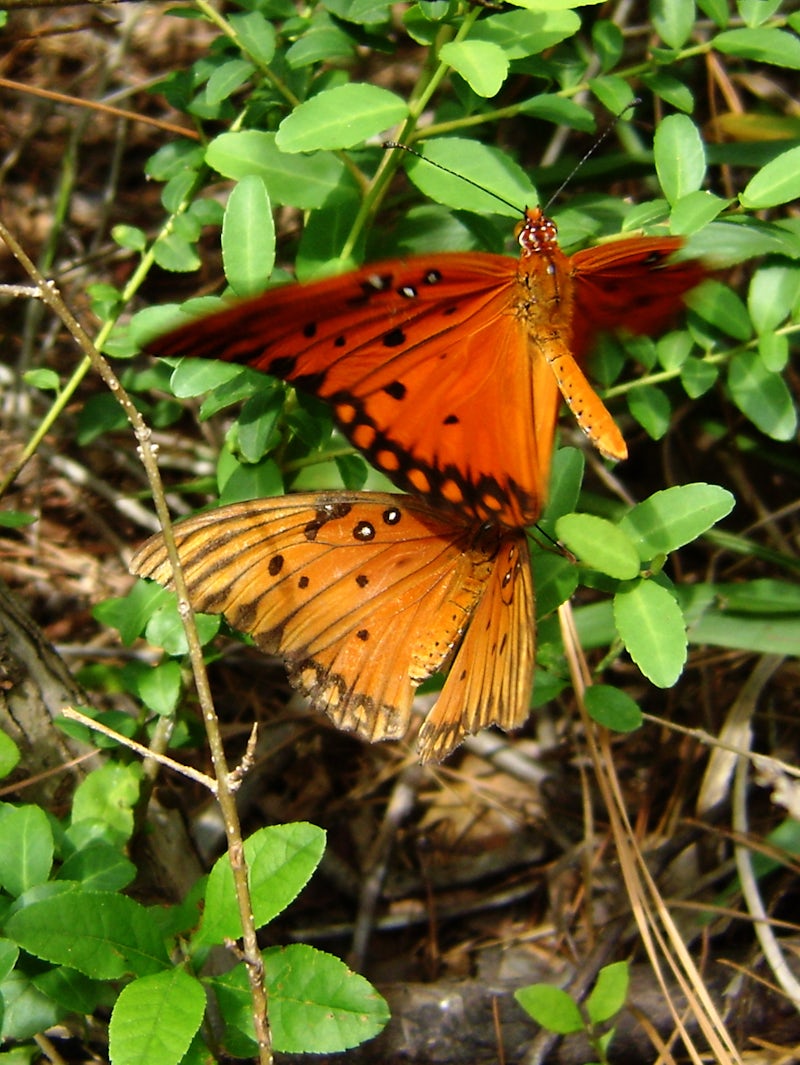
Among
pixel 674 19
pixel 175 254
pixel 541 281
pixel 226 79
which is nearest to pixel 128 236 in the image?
pixel 175 254

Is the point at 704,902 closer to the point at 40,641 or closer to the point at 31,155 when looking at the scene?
the point at 40,641

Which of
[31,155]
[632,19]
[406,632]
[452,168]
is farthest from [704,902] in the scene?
[31,155]

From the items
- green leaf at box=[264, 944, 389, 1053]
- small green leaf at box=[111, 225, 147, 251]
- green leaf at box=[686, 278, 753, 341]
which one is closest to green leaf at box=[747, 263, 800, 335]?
green leaf at box=[686, 278, 753, 341]

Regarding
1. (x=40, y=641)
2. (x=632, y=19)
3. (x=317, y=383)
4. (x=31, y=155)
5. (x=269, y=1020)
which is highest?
(x=632, y=19)

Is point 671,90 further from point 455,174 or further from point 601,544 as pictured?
point 601,544

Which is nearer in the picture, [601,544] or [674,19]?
[601,544]
